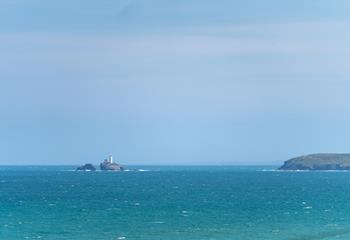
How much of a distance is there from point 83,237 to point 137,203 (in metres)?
51.2

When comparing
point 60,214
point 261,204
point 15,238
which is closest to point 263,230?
point 15,238

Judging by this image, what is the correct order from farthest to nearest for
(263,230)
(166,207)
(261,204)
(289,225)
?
(261,204) < (166,207) < (289,225) < (263,230)

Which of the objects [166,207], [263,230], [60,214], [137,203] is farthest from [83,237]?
[137,203]

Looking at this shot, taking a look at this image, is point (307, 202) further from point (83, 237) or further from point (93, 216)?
point (83, 237)

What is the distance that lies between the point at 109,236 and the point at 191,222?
1609 cm

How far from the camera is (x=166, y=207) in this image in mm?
114375

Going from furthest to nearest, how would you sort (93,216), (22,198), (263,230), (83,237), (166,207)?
(22,198) → (166,207) → (93,216) → (263,230) → (83,237)

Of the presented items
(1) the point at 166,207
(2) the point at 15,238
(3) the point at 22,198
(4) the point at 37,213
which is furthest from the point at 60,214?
(3) the point at 22,198

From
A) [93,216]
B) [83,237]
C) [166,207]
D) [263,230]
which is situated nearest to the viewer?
[83,237]

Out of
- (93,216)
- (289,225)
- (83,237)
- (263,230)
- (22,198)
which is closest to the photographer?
(83,237)

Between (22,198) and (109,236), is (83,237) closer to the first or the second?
(109,236)

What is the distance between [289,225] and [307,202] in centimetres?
4418

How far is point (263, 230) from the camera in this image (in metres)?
79.8

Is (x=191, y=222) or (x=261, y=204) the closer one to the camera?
(x=191, y=222)
